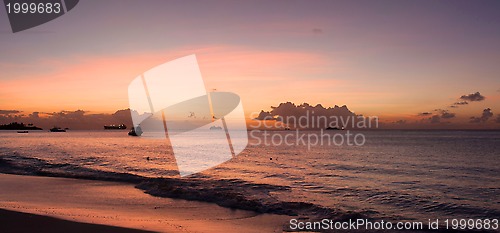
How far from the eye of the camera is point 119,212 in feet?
43.2

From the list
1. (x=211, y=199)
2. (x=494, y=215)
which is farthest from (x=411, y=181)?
(x=211, y=199)

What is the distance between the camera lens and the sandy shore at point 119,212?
11.1 m

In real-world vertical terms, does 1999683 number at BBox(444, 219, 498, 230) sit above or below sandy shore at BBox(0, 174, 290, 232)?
below

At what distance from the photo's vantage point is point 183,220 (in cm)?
1238

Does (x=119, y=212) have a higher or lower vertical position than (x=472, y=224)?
higher

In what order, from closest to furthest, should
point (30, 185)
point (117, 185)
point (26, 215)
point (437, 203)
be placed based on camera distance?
point (26, 215), point (437, 203), point (30, 185), point (117, 185)

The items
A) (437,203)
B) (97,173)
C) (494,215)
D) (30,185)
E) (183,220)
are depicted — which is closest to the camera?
(183,220)

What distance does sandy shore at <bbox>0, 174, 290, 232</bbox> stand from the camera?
1105 centimetres

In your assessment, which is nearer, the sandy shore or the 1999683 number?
the sandy shore

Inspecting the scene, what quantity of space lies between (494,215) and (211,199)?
1123 cm

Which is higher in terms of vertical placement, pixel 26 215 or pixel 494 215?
pixel 26 215

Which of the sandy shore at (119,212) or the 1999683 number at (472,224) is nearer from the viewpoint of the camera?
the sandy shore at (119,212)

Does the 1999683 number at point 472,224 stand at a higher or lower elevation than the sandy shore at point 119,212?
lower

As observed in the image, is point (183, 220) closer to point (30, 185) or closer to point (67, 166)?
point (30, 185)
